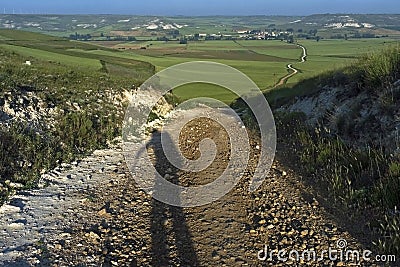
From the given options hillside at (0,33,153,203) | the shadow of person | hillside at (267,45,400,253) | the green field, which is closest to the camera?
the shadow of person

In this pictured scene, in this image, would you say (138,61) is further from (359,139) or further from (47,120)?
(359,139)

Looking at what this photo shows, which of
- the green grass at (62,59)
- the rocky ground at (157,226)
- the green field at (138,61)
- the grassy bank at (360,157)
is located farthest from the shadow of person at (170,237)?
the green grass at (62,59)

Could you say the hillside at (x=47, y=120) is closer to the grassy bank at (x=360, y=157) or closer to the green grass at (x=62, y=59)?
the grassy bank at (x=360, y=157)

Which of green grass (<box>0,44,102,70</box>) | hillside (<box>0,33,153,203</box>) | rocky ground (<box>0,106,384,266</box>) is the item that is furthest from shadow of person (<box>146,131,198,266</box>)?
green grass (<box>0,44,102,70</box>)

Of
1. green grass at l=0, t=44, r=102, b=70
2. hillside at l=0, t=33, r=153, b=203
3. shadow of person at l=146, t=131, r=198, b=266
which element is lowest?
shadow of person at l=146, t=131, r=198, b=266

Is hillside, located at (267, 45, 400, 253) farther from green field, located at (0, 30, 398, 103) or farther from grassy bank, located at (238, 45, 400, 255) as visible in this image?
green field, located at (0, 30, 398, 103)

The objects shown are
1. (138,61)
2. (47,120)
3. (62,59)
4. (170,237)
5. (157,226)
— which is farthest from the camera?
(138,61)

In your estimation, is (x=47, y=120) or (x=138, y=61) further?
(x=138, y=61)

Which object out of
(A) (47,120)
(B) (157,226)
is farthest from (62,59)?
(B) (157,226)
